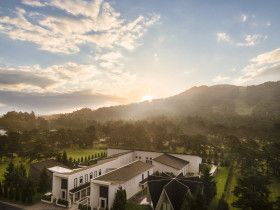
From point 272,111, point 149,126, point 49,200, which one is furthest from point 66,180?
point 272,111

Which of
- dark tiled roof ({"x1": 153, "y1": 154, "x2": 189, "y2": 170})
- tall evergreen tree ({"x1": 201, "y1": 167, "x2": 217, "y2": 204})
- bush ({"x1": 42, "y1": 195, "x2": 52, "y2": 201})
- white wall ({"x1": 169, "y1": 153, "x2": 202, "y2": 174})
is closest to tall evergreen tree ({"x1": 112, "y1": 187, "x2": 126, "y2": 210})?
bush ({"x1": 42, "y1": 195, "x2": 52, "y2": 201})

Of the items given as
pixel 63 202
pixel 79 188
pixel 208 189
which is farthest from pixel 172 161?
pixel 63 202

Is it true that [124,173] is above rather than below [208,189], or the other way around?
above

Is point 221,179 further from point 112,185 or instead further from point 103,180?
point 103,180

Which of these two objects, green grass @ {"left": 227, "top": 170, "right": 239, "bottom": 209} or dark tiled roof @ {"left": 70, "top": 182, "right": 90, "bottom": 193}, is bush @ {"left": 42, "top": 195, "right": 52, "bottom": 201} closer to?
dark tiled roof @ {"left": 70, "top": 182, "right": 90, "bottom": 193}

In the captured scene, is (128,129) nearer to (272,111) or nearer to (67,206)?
(67,206)

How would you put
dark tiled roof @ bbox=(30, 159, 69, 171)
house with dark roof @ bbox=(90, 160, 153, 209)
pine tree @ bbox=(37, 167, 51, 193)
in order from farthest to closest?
1. dark tiled roof @ bbox=(30, 159, 69, 171)
2. pine tree @ bbox=(37, 167, 51, 193)
3. house with dark roof @ bbox=(90, 160, 153, 209)
